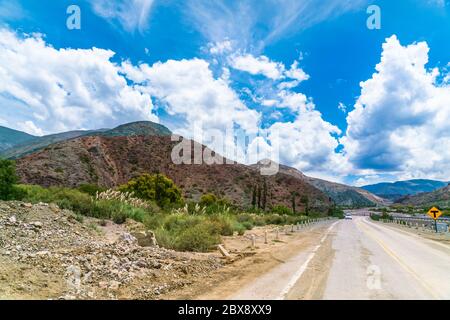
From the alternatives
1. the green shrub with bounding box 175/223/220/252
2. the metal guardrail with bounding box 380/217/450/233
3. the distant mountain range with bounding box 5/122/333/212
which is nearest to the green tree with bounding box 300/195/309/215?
the distant mountain range with bounding box 5/122/333/212

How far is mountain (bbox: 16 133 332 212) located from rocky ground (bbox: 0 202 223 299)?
4335cm

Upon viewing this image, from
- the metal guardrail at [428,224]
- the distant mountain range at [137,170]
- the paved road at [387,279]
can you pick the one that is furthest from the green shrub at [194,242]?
the distant mountain range at [137,170]

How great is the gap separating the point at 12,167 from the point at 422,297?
17.9 metres

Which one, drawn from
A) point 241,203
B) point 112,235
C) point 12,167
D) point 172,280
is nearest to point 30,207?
point 112,235

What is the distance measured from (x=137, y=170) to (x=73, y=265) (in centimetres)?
6856

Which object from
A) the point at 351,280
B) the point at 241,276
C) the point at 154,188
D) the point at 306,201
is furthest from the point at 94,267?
the point at 306,201

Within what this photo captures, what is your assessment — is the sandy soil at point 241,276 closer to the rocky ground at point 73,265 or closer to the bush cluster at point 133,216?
the rocky ground at point 73,265

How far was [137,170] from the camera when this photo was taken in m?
74.9

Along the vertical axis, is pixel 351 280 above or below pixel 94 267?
below

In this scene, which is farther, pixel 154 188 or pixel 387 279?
pixel 154 188

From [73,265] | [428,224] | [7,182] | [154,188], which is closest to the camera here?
[73,265]

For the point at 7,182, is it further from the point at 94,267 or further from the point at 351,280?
the point at 351,280

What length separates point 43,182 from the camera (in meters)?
50.5
